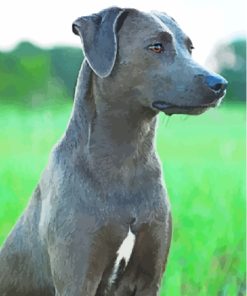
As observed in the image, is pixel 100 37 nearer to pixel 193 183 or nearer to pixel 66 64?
pixel 193 183

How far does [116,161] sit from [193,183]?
91.3 inches

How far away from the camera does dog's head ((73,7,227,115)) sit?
2.57 meters

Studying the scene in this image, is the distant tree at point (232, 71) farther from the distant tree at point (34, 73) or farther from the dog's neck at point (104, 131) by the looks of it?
the dog's neck at point (104, 131)

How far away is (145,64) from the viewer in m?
2.61

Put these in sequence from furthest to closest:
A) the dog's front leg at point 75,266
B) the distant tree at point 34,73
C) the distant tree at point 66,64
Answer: the distant tree at point 34,73, the distant tree at point 66,64, the dog's front leg at point 75,266

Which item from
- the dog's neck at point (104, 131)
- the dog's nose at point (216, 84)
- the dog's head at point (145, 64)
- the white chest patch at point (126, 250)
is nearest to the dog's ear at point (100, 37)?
the dog's head at point (145, 64)

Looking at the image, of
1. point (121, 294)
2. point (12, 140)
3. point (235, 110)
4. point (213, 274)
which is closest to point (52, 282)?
point (121, 294)

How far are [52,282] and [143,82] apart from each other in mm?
696

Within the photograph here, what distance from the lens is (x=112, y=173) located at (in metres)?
2.69

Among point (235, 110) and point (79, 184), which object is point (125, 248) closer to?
point (79, 184)

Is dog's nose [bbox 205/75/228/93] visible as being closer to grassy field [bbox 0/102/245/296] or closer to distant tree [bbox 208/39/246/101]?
grassy field [bbox 0/102/245/296]

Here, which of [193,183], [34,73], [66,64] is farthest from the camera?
[34,73]

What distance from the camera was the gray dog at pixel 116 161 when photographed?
261cm

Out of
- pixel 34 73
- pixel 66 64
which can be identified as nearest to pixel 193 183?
pixel 66 64
